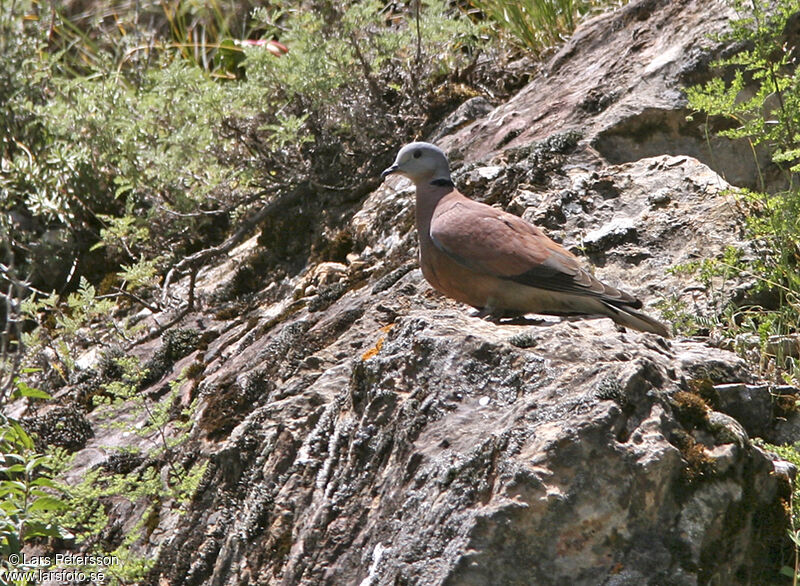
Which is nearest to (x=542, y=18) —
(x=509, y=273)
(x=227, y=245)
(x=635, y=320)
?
(x=227, y=245)

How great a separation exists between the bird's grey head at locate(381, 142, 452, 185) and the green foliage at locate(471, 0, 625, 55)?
2513mm

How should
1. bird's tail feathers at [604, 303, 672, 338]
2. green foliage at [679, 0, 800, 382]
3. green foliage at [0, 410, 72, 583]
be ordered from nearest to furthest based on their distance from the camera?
green foliage at [0, 410, 72, 583], bird's tail feathers at [604, 303, 672, 338], green foliage at [679, 0, 800, 382]

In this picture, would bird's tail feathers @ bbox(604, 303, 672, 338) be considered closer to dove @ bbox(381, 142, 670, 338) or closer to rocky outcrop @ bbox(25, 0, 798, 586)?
dove @ bbox(381, 142, 670, 338)

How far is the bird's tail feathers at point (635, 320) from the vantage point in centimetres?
415

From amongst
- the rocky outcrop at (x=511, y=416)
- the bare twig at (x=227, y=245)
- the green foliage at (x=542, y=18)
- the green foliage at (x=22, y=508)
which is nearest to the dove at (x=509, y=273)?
the rocky outcrop at (x=511, y=416)

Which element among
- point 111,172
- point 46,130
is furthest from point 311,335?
point 46,130

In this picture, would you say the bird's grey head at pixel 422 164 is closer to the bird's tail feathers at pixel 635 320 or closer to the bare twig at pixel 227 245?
the bird's tail feathers at pixel 635 320

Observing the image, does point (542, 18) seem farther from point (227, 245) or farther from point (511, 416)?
point (511, 416)

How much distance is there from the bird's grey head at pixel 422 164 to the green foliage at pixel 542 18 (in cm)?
251

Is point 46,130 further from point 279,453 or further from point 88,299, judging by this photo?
point 279,453

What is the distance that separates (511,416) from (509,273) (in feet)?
3.92

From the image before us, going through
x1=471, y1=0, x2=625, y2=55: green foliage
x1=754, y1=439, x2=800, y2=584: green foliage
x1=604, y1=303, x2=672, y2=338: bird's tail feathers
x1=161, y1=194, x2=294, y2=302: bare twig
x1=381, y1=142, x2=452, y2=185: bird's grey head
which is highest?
x1=381, y1=142, x2=452, y2=185: bird's grey head

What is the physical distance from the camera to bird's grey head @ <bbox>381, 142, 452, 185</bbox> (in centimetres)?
526

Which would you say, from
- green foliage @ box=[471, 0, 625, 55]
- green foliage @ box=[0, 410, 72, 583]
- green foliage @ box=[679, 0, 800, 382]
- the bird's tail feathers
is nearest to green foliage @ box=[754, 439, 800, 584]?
the bird's tail feathers
